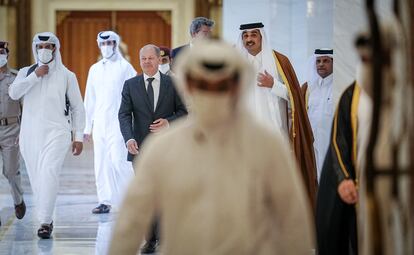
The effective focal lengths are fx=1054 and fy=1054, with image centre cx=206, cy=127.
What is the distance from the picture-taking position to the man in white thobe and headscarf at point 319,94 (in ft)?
37.2

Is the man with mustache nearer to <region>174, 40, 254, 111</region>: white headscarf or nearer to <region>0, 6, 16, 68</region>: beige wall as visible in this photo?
<region>174, 40, 254, 111</region>: white headscarf

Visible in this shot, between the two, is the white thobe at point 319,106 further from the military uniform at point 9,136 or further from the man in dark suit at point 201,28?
the military uniform at point 9,136

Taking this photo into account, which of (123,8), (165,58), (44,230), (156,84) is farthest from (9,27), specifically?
(156,84)

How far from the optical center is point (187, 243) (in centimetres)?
398

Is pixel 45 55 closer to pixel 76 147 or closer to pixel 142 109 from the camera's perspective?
pixel 76 147

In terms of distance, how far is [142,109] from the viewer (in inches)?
357

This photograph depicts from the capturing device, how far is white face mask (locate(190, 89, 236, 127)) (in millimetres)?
3900

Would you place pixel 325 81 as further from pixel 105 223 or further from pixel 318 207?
pixel 318 207

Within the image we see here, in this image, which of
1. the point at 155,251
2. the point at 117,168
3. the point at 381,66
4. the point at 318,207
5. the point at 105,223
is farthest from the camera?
the point at 117,168

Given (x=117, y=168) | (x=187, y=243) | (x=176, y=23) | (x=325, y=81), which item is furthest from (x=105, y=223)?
(x=176, y=23)

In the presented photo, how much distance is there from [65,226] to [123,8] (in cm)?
1372

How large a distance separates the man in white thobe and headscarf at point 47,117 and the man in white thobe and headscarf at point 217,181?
5.81 m

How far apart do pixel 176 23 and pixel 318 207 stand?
17.6m

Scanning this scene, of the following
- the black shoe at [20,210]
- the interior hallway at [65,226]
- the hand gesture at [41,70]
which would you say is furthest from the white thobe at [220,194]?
the black shoe at [20,210]
